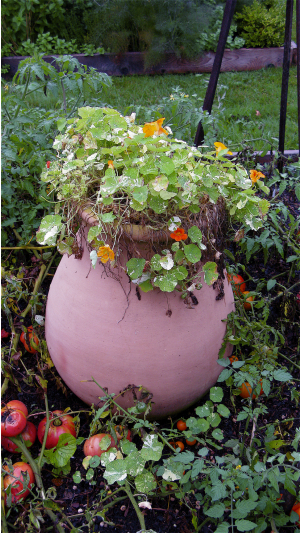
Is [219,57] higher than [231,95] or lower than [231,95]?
higher

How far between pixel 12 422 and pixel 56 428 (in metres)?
0.14

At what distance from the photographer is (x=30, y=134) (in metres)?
1.75

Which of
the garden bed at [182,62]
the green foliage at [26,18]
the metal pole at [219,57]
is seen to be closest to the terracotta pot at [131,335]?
the metal pole at [219,57]

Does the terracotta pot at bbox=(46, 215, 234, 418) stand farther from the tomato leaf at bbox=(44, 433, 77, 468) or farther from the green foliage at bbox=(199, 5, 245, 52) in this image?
the green foliage at bbox=(199, 5, 245, 52)

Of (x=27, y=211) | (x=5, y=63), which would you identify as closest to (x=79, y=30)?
(x=5, y=63)

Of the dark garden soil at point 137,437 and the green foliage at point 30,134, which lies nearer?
the dark garden soil at point 137,437

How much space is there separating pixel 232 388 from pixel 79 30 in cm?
461

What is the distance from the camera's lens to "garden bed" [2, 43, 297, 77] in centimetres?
447

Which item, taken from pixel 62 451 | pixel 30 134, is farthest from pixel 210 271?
pixel 30 134

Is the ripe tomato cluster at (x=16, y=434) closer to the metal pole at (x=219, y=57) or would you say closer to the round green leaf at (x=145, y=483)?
the round green leaf at (x=145, y=483)

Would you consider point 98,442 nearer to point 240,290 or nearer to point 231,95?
point 240,290

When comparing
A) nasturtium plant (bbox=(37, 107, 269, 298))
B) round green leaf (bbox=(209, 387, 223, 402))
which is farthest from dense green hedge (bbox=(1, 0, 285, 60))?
round green leaf (bbox=(209, 387, 223, 402))

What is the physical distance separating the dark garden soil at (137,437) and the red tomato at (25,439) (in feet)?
0.16

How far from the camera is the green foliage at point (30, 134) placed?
1606 mm
